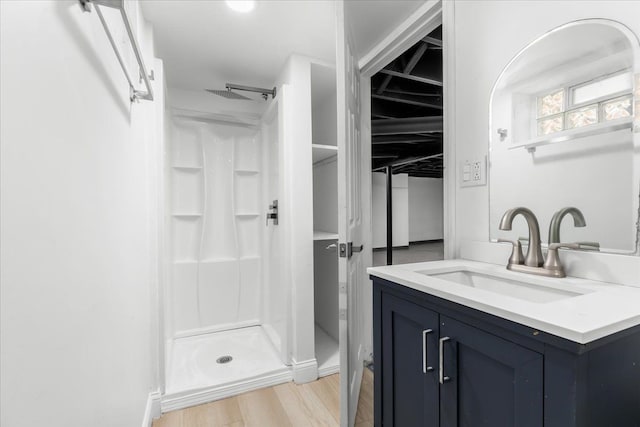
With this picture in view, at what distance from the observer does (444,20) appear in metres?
1.43

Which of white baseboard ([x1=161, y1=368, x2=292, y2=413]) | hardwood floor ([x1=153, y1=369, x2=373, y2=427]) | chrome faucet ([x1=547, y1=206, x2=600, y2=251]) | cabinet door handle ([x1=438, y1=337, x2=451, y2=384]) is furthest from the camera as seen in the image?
white baseboard ([x1=161, y1=368, x2=292, y2=413])

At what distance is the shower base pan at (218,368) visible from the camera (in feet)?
5.95

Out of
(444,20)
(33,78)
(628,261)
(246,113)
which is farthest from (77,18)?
(246,113)

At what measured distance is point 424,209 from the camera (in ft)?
28.1

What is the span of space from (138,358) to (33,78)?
1.31 metres

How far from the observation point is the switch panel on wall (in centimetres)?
127

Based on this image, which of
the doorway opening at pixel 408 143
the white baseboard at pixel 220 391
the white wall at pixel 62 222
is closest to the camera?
the white wall at pixel 62 222

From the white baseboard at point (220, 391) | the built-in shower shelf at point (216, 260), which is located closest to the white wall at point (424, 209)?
the built-in shower shelf at point (216, 260)

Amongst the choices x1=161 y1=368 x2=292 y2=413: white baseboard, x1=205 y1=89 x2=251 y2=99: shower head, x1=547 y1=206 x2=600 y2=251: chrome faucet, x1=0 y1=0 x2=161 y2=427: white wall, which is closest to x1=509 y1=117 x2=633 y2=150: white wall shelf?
x1=547 y1=206 x2=600 y2=251: chrome faucet

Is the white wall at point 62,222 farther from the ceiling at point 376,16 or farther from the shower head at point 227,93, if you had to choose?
the shower head at point 227,93

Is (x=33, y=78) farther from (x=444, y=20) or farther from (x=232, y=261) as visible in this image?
(x=232, y=261)

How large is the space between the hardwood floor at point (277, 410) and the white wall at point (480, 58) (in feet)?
3.90

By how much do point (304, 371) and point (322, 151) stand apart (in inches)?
62.4

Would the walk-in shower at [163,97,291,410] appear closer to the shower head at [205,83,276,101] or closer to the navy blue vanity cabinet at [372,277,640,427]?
the shower head at [205,83,276,101]
